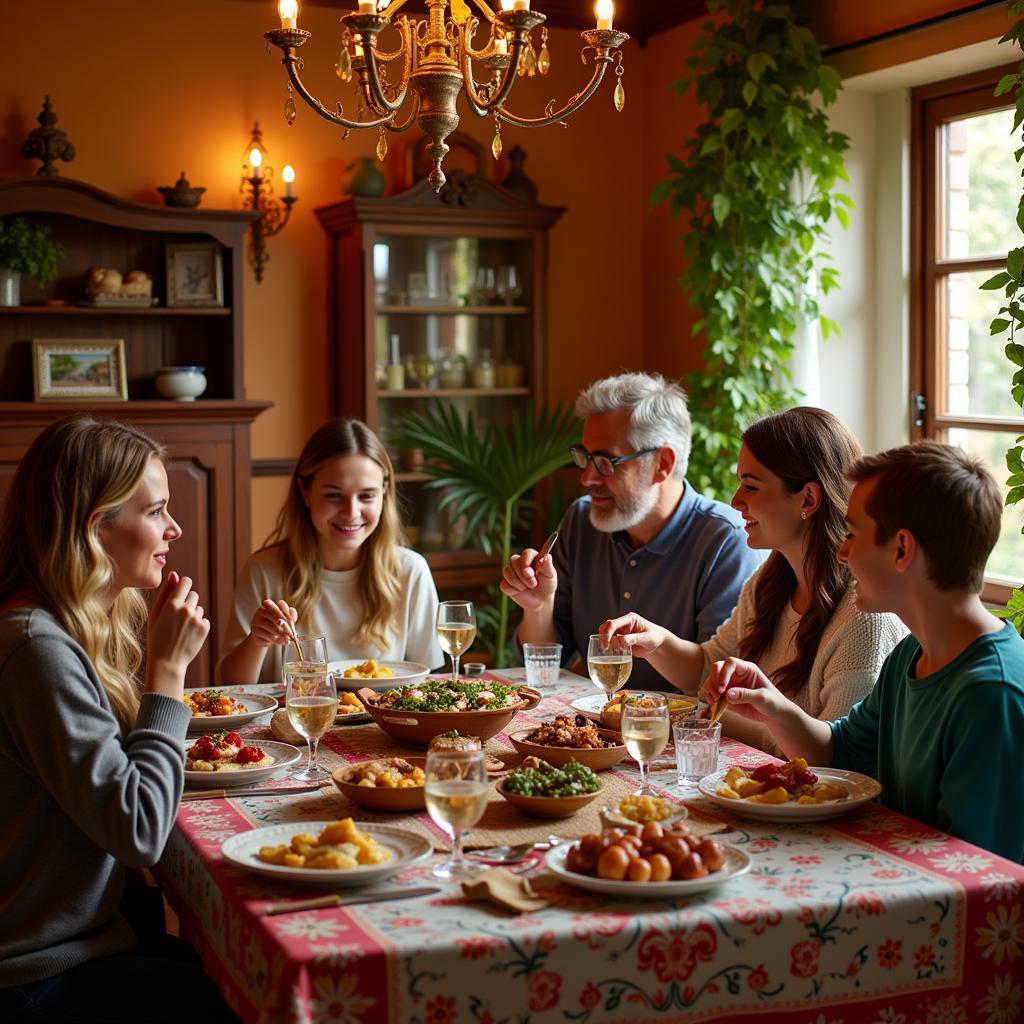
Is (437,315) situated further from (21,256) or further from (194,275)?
(21,256)

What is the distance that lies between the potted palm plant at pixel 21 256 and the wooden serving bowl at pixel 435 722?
109 inches

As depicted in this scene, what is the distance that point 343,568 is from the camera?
3.21 metres

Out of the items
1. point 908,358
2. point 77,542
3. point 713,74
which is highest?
point 713,74

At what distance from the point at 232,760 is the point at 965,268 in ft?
9.47

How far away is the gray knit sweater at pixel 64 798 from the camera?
1.76 metres

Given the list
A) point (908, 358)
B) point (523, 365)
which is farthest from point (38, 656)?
point (523, 365)

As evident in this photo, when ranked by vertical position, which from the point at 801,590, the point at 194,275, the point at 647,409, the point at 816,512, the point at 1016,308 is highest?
the point at 194,275

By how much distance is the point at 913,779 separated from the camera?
194cm

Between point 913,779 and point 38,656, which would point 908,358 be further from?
point 38,656

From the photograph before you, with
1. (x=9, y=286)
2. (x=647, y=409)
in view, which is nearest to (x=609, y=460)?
(x=647, y=409)

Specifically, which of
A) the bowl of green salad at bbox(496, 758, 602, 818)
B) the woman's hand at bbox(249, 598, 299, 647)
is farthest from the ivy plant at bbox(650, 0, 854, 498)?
the bowl of green salad at bbox(496, 758, 602, 818)

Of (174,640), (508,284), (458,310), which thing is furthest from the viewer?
(508,284)

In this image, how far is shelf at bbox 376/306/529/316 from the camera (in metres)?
5.00

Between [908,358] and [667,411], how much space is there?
1.45 meters
